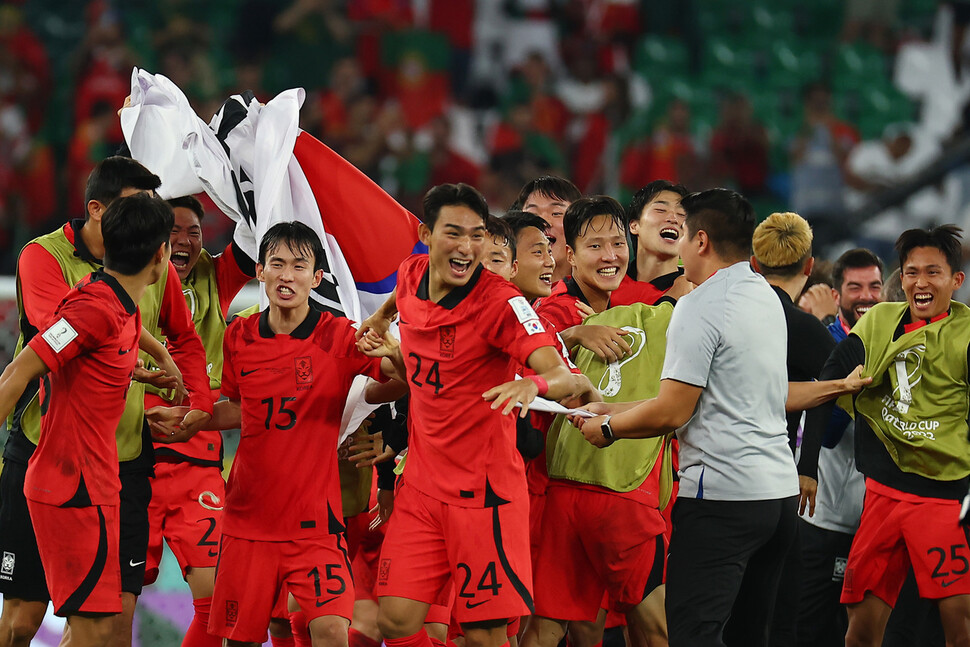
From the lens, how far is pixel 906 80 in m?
14.2

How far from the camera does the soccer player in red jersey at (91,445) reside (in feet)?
14.9

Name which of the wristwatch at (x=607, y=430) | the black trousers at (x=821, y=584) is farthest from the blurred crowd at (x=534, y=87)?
the wristwatch at (x=607, y=430)

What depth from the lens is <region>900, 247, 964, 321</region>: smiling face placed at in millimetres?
5422

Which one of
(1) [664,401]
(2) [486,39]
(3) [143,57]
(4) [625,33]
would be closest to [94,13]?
(3) [143,57]

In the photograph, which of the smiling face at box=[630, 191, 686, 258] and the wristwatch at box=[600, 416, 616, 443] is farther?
the smiling face at box=[630, 191, 686, 258]

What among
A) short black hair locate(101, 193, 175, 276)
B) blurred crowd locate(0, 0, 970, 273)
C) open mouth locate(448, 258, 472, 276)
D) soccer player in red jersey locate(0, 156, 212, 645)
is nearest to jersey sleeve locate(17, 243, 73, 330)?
soccer player in red jersey locate(0, 156, 212, 645)

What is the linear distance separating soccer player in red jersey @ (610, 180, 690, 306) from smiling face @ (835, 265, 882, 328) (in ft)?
5.44

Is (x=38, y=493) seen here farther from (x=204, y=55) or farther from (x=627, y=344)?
(x=204, y=55)

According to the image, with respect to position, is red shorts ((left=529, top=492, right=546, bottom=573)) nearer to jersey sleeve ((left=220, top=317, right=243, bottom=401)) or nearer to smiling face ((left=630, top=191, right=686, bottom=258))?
smiling face ((left=630, top=191, right=686, bottom=258))

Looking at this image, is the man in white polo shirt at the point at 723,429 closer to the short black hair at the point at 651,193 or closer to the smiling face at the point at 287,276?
the short black hair at the point at 651,193

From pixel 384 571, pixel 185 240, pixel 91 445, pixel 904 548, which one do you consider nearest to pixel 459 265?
pixel 384 571

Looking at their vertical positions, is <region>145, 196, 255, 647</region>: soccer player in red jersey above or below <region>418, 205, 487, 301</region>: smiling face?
below

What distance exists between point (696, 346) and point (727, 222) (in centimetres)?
51

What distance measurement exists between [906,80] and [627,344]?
34.5 ft
